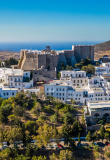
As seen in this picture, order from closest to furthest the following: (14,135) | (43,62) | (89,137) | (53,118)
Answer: (14,135)
(89,137)
(53,118)
(43,62)

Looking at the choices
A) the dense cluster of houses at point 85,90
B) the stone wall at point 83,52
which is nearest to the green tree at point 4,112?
the dense cluster of houses at point 85,90

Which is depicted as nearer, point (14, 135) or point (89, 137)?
point (14, 135)

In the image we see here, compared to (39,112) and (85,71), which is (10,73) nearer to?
(39,112)

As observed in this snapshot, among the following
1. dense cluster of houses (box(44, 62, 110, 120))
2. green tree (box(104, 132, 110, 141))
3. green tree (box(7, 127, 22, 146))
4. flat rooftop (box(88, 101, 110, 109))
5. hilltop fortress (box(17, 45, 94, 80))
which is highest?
hilltop fortress (box(17, 45, 94, 80))

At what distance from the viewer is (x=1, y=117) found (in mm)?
29391

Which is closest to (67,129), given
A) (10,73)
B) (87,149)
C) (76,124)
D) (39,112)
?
(76,124)

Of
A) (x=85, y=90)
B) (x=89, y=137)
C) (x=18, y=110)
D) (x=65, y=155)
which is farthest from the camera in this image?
(x=85, y=90)

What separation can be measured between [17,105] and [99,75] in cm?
1887

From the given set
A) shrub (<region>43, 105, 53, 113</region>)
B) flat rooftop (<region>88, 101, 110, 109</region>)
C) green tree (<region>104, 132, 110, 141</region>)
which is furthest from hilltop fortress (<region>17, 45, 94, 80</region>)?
green tree (<region>104, 132, 110, 141</region>)

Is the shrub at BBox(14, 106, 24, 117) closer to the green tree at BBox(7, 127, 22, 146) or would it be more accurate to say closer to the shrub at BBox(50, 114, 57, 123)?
the green tree at BBox(7, 127, 22, 146)

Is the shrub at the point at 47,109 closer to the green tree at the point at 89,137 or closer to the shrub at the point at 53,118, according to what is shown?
the shrub at the point at 53,118

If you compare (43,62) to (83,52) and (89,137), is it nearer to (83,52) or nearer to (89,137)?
(83,52)

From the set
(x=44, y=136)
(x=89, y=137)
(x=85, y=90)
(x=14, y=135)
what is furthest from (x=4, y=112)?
(x=85, y=90)

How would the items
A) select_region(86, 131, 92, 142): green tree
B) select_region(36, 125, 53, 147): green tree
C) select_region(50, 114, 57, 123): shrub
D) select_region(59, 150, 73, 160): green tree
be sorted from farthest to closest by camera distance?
select_region(50, 114, 57, 123): shrub
select_region(86, 131, 92, 142): green tree
select_region(36, 125, 53, 147): green tree
select_region(59, 150, 73, 160): green tree
